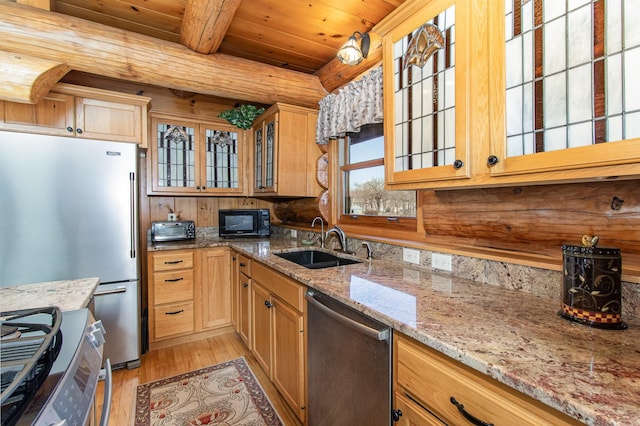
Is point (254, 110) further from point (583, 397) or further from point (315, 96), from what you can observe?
point (583, 397)

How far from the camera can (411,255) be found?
5.60ft

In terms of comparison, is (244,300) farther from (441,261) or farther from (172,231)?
(441,261)

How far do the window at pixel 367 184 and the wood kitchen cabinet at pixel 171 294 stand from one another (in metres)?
1.49

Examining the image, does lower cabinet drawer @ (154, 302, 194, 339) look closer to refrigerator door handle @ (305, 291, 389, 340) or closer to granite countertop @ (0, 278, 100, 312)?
granite countertop @ (0, 278, 100, 312)

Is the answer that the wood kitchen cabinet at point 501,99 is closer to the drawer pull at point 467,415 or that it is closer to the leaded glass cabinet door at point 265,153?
the drawer pull at point 467,415

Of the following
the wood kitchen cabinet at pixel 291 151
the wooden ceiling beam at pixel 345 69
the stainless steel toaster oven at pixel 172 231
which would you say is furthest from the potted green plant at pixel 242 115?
the stainless steel toaster oven at pixel 172 231

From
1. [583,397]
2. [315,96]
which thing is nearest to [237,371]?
[583,397]

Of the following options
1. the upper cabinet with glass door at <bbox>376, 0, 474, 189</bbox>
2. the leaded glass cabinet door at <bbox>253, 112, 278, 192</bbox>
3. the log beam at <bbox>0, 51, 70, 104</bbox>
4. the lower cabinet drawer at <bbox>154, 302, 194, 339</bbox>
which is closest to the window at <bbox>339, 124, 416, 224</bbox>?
the upper cabinet with glass door at <bbox>376, 0, 474, 189</bbox>

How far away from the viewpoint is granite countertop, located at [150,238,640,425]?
575mm

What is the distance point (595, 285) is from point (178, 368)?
8.50 feet

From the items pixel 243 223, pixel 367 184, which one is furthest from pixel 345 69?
pixel 243 223

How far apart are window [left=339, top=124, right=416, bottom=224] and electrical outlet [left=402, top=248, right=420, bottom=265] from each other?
30cm

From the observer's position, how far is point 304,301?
60.1 inches

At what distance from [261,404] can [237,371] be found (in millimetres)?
443
